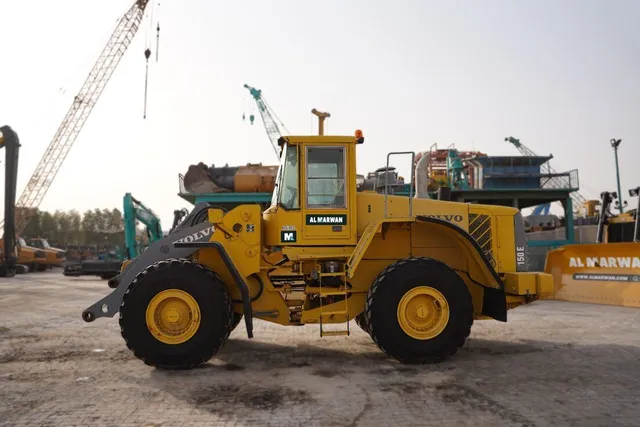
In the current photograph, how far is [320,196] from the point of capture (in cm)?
683

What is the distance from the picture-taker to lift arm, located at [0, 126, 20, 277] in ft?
95.8

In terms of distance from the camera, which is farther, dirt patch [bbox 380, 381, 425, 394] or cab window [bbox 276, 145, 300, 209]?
cab window [bbox 276, 145, 300, 209]

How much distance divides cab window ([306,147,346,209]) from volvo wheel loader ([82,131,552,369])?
0.01 meters

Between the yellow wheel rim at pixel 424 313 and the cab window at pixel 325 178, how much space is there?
1.51 meters

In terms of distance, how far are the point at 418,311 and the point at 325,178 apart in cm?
210

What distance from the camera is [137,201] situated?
22.1m

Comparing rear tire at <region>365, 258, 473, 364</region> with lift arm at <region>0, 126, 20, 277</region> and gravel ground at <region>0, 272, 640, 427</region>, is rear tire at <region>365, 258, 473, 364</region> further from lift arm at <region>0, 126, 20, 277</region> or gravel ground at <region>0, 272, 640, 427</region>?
lift arm at <region>0, 126, 20, 277</region>

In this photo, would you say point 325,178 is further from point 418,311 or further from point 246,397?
point 246,397

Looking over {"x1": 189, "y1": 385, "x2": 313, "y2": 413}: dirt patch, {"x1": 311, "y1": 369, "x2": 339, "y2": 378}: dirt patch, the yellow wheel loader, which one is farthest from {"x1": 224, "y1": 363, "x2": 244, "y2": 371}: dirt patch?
the yellow wheel loader

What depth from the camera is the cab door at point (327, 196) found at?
6789mm

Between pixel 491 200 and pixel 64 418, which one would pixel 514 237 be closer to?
pixel 64 418

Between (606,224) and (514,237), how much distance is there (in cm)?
1384

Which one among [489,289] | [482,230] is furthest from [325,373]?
[482,230]

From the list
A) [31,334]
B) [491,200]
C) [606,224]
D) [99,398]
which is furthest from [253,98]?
[99,398]
